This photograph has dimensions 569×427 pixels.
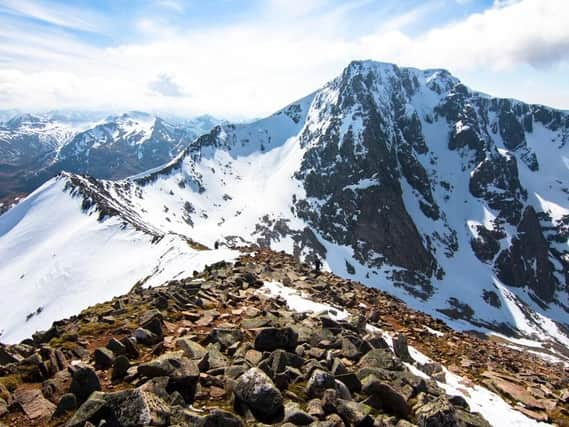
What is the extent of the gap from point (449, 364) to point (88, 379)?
14493 mm

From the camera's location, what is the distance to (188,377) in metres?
9.91

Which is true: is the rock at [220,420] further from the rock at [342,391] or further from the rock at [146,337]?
the rock at [146,337]

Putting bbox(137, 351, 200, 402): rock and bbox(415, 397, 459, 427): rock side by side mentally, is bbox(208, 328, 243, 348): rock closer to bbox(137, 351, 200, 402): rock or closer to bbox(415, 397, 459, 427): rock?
bbox(137, 351, 200, 402): rock

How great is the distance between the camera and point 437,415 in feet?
31.6

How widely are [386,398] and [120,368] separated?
23.0 ft

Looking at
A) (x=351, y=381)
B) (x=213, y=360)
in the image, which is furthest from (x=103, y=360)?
(x=351, y=381)

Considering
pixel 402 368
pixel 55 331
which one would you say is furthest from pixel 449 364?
pixel 55 331

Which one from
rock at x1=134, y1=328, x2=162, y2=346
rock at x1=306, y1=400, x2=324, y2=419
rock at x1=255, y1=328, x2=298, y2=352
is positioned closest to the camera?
rock at x1=306, y1=400, x2=324, y2=419

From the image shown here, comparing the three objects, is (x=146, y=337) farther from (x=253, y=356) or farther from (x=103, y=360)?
(x=253, y=356)

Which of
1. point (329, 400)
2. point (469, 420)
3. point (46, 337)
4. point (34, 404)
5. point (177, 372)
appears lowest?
point (469, 420)

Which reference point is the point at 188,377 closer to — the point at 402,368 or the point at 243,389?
the point at 243,389

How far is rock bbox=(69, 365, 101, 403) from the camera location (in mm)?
9711

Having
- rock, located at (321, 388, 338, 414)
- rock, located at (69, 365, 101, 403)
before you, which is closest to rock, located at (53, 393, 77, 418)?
rock, located at (69, 365, 101, 403)

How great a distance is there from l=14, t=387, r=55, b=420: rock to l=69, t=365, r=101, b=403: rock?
54cm
